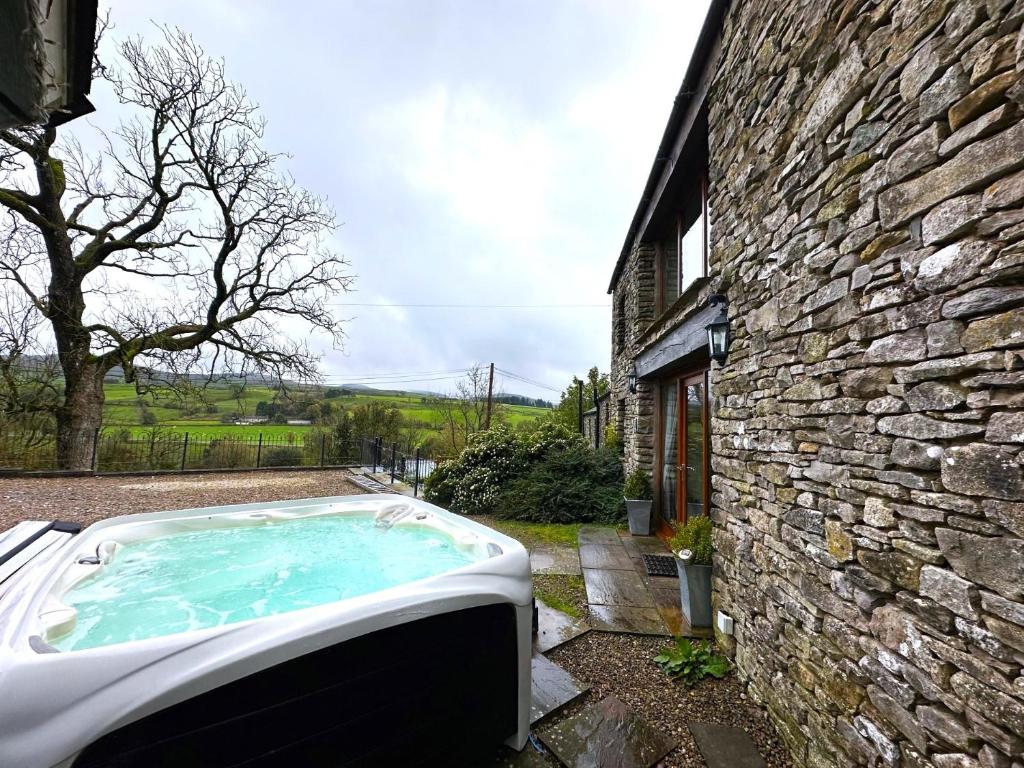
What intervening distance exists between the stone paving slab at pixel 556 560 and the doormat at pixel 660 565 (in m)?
0.72

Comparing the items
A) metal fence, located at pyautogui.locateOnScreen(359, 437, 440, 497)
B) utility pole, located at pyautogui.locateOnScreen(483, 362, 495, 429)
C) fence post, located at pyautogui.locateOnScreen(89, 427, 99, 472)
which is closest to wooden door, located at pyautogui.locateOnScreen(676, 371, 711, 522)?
metal fence, located at pyautogui.locateOnScreen(359, 437, 440, 497)

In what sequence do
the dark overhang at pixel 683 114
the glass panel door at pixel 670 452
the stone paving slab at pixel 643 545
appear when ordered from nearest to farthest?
the dark overhang at pixel 683 114 → the stone paving slab at pixel 643 545 → the glass panel door at pixel 670 452

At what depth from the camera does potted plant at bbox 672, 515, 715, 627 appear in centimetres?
312

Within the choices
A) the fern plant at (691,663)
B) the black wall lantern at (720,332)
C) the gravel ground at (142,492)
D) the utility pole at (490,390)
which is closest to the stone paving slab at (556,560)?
the fern plant at (691,663)

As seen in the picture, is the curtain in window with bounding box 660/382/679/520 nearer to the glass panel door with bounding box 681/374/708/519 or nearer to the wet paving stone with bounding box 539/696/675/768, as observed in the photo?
the glass panel door with bounding box 681/374/708/519

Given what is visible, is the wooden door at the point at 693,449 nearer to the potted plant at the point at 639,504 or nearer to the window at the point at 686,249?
the potted plant at the point at 639,504

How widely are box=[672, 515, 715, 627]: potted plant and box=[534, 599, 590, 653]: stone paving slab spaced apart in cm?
81

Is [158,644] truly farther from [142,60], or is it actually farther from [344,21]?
[142,60]

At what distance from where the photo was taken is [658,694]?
2.46 metres

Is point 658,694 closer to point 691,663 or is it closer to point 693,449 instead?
point 691,663

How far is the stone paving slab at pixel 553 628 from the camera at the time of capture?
294 centimetres

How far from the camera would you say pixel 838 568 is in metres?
1.80

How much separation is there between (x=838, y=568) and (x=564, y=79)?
744 centimetres

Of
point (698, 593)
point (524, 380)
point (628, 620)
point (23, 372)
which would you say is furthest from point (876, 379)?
point (524, 380)
